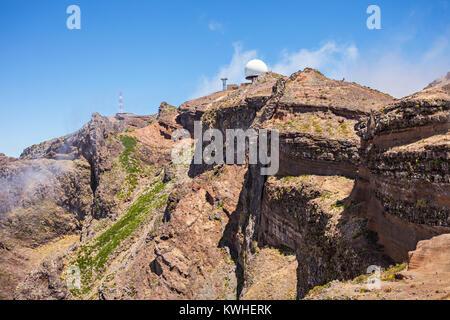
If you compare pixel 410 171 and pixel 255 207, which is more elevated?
pixel 410 171

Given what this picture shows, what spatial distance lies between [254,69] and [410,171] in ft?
218

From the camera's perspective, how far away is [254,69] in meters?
78.9

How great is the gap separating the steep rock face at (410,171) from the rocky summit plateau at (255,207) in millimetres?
57

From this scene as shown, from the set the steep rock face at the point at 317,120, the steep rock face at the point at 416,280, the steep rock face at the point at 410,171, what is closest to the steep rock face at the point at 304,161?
the steep rock face at the point at 317,120

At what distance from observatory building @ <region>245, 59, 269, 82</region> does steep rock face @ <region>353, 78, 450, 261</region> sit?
61230 millimetres

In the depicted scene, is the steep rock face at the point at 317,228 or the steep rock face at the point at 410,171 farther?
the steep rock face at the point at 317,228

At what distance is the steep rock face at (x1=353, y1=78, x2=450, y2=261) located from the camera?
14.0 metres

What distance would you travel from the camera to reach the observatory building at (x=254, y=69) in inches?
3100

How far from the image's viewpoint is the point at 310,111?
34.6 m

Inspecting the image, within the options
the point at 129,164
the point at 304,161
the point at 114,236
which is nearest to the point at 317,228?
the point at 304,161

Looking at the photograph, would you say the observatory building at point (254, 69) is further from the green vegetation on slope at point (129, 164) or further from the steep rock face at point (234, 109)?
the green vegetation on slope at point (129, 164)

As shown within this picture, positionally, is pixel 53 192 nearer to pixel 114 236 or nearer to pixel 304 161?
pixel 114 236

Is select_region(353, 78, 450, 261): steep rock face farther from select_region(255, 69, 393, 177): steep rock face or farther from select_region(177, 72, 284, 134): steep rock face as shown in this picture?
select_region(177, 72, 284, 134): steep rock face
